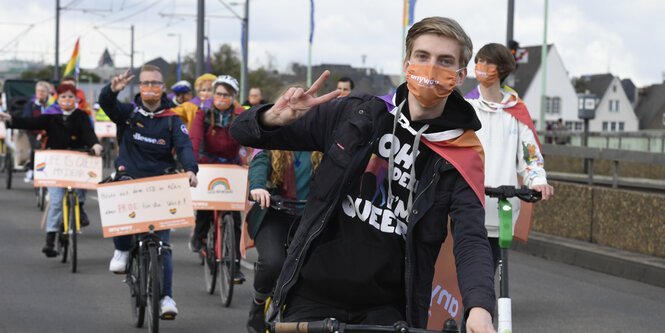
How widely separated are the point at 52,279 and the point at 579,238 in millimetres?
6210

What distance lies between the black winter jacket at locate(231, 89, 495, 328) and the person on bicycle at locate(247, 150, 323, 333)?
2881 millimetres

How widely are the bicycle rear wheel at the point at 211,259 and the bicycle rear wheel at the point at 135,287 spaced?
4.92 feet

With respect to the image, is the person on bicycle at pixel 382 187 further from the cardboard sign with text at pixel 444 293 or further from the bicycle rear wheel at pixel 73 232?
the bicycle rear wheel at pixel 73 232

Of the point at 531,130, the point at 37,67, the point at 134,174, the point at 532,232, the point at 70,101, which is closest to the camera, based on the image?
the point at 531,130

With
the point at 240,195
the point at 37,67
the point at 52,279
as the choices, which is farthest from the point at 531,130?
the point at 37,67

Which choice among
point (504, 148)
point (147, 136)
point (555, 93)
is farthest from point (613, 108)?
point (504, 148)

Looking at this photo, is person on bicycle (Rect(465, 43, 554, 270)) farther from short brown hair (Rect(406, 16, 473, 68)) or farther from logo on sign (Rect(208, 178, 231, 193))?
logo on sign (Rect(208, 178, 231, 193))

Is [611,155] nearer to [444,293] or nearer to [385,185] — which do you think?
[444,293]

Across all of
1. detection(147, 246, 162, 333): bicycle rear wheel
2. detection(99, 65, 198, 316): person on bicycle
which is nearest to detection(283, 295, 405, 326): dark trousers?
detection(147, 246, 162, 333): bicycle rear wheel

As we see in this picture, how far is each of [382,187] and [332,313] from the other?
0.43 metres

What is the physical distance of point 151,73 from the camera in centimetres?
791

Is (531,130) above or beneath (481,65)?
beneath

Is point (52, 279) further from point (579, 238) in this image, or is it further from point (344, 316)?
point (344, 316)

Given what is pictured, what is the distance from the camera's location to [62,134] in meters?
11.4
